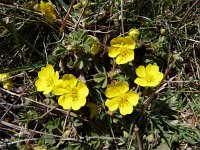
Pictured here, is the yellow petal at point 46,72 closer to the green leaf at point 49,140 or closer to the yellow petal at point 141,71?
the green leaf at point 49,140

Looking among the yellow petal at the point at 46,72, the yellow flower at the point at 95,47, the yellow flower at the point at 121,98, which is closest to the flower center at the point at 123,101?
the yellow flower at the point at 121,98

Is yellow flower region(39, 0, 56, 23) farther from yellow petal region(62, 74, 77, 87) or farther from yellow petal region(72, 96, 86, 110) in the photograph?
yellow petal region(72, 96, 86, 110)

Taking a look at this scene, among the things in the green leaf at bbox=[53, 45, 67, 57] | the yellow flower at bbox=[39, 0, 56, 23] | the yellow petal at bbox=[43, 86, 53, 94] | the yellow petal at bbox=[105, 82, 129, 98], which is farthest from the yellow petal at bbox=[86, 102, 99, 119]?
the yellow flower at bbox=[39, 0, 56, 23]

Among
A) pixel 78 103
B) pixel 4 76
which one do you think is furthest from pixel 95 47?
pixel 4 76

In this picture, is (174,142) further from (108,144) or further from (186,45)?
(186,45)

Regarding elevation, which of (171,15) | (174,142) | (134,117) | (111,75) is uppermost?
(171,15)

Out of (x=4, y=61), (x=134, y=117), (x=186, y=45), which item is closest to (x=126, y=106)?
(x=134, y=117)
